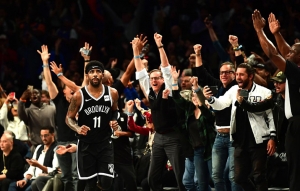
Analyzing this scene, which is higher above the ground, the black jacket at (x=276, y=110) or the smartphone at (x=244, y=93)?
the smartphone at (x=244, y=93)

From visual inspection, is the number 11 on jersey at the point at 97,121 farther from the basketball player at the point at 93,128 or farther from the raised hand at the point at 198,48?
the raised hand at the point at 198,48

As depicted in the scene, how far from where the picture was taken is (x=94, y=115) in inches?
370

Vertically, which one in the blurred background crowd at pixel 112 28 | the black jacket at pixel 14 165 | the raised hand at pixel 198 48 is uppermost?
the blurred background crowd at pixel 112 28

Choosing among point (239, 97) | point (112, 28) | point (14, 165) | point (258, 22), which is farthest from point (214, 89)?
point (112, 28)

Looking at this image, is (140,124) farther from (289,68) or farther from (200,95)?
(289,68)

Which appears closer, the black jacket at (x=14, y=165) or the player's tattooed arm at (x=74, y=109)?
the player's tattooed arm at (x=74, y=109)

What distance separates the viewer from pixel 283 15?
505 inches

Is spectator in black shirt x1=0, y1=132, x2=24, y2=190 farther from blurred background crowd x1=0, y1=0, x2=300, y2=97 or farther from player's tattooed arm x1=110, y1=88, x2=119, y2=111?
player's tattooed arm x1=110, y1=88, x2=119, y2=111

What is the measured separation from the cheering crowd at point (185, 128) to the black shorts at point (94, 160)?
1 centimetres

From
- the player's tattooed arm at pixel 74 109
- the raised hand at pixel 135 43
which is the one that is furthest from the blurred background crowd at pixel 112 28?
the player's tattooed arm at pixel 74 109

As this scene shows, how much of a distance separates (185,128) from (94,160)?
1.35 meters

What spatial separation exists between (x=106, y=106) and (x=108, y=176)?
0.87 m

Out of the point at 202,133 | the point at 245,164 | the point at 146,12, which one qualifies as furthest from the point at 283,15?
the point at 245,164

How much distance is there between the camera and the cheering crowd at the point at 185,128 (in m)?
8.77
